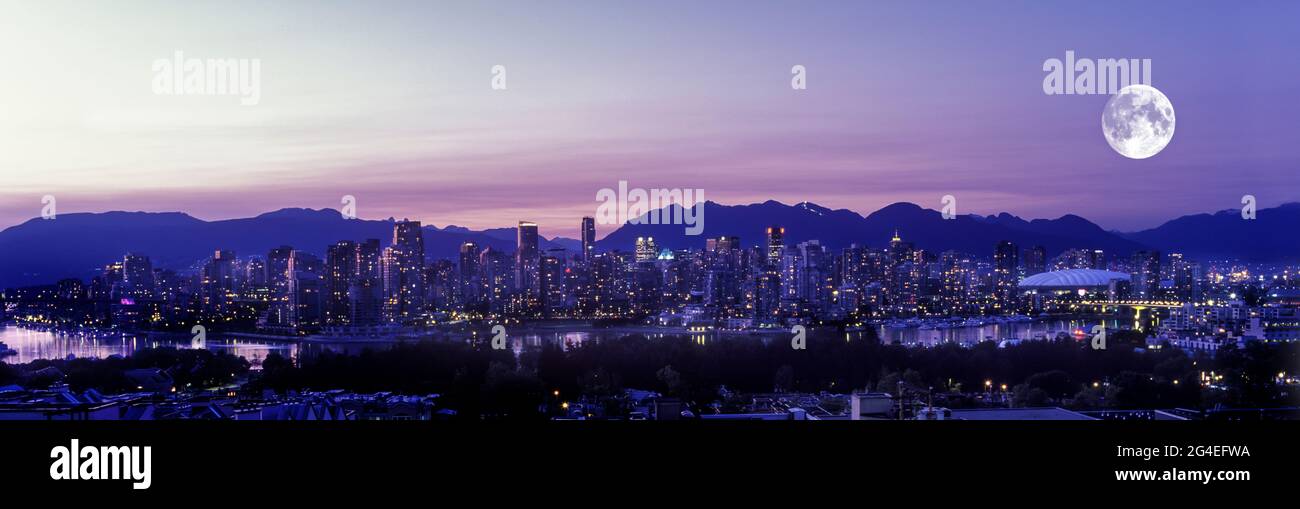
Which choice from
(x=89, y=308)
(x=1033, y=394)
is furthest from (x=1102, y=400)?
(x=89, y=308)

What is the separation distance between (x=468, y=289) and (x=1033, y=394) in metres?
6.31

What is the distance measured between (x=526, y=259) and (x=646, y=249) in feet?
6.17

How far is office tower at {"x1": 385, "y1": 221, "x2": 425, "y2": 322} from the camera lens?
10727 mm

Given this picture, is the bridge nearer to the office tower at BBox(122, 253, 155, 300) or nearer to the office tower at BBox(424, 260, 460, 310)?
the office tower at BBox(424, 260, 460, 310)

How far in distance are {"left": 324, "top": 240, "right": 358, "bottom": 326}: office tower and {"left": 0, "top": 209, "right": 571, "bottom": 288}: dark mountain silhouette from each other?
169 millimetres

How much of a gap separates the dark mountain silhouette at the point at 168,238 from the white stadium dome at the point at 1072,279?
6.93 m

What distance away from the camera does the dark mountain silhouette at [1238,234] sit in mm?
8422

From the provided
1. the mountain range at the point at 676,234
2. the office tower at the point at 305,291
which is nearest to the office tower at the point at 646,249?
the mountain range at the point at 676,234

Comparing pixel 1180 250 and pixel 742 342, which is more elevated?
pixel 1180 250

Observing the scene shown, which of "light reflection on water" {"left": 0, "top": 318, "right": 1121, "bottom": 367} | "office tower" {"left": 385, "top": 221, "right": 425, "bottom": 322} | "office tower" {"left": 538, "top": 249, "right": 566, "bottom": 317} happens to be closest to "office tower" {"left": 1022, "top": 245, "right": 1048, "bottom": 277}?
"light reflection on water" {"left": 0, "top": 318, "right": 1121, "bottom": 367}

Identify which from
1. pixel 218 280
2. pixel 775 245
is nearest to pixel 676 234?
pixel 775 245

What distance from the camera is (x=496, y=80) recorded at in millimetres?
4246
